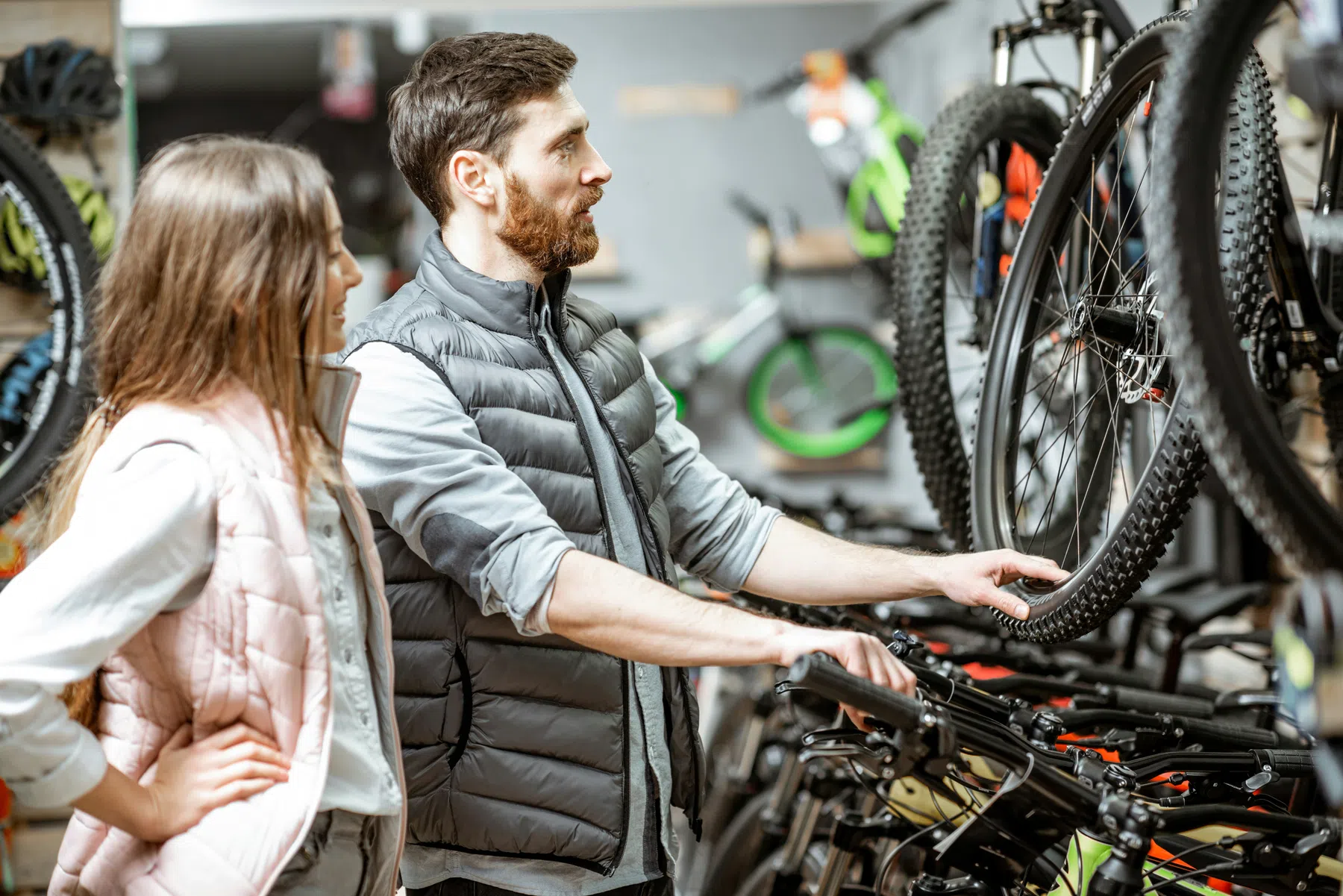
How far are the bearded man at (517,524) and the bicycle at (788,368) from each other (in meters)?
4.61

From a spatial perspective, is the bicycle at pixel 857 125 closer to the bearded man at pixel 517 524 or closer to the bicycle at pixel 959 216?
the bicycle at pixel 959 216

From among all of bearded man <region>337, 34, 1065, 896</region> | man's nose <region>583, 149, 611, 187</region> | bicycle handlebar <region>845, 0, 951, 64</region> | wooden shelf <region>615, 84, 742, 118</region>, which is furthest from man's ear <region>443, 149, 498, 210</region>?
wooden shelf <region>615, 84, 742, 118</region>

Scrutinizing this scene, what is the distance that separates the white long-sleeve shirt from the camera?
967 mm

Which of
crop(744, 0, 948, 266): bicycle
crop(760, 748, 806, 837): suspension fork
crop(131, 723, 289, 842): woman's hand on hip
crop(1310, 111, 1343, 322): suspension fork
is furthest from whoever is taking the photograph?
crop(744, 0, 948, 266): bicycle

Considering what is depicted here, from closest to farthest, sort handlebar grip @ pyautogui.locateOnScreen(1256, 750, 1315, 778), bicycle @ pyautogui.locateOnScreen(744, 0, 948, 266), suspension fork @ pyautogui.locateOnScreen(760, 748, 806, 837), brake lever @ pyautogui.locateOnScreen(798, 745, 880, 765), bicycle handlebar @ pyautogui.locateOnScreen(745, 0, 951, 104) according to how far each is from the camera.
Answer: brake lever @ pyautogui.locateOnScreen(798, 745, 880, 765), handlebar grip @ pyautogui.locateOnScreen(1256, 750, 1315, 778), suspension fork @ pyautogui.locateOnScreen(760, 748, 806, 837), bicycle handlebar @ pyautogui.locateOnScreen(745, 0, 951, 104), bicycle @ pyautogui.locateOnScreen(744, 0, 948, 266)

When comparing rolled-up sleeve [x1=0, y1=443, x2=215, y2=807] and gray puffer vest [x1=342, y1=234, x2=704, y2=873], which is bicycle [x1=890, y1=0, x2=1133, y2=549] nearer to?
gray puffer vest [x1=342, y1=234, x2=704, y2=873]

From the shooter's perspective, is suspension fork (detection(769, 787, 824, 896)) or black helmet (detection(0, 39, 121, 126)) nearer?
suspension fork (detection(769, 787, 824, 896))

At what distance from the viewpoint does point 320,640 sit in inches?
42.4

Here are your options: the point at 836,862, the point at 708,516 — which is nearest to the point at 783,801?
the point at 836,862

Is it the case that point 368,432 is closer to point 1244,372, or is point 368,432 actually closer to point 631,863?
point 631,863

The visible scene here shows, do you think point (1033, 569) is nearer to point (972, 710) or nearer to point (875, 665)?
point (972, 710)

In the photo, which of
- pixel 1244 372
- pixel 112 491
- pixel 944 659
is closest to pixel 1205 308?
pixel 1244 372

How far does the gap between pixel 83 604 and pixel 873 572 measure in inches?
35.6

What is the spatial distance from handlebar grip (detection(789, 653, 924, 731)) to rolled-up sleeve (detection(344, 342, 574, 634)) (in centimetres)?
34
